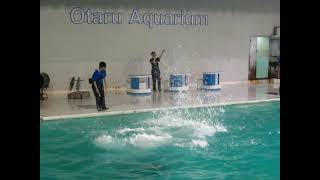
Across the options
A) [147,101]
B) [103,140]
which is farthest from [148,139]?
[147,101]

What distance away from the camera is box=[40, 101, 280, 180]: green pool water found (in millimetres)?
6664

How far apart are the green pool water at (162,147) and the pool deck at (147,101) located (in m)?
0.50

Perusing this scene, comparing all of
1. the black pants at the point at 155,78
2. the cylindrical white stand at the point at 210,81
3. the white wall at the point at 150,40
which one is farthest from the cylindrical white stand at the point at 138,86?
the cylindrical white stand at the point at 210,81

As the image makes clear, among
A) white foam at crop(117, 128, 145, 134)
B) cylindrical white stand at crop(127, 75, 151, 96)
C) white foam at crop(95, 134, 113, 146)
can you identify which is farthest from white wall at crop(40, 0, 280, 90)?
white foam at crop(95, 134, 113, 146)

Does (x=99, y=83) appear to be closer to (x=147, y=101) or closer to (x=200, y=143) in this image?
(x=147, y=101)

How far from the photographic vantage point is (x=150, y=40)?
16875mm

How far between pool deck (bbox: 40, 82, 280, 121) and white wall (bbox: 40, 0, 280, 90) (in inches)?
45.4

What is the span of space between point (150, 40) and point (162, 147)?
9257mm

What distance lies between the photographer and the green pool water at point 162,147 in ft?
21.9

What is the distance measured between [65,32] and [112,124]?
6126mm

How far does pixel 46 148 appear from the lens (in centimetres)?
788
